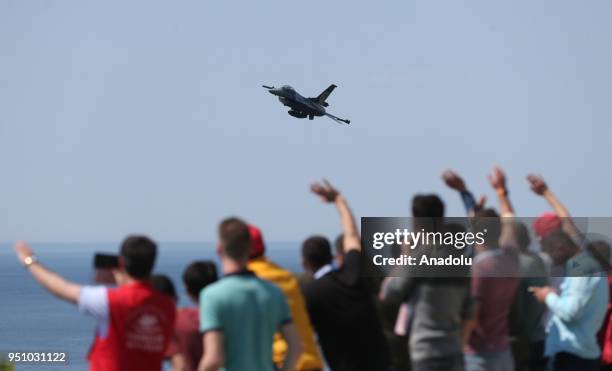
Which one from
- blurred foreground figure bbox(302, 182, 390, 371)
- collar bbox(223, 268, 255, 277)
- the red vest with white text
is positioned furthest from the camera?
blurred foreground figure bbox(302, 182, 390, 371)

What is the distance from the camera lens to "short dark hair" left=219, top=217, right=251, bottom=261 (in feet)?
25.1

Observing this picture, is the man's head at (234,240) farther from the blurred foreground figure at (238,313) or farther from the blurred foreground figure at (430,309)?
the blurred foreground figure at (430,309)

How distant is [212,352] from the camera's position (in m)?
7.62

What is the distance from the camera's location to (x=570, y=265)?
9641 mm

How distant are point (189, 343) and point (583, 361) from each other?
3.50 m

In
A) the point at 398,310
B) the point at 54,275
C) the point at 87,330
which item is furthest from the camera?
the point at 87,330

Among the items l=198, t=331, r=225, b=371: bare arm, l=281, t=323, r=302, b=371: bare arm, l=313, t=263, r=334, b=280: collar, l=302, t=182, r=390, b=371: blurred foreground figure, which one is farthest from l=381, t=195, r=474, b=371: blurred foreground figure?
l=198, t=331, r=225, b=371: bare arm

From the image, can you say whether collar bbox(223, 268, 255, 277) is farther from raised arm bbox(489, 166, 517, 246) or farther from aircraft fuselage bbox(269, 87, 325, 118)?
aircraft fuselage bbox(269, 87, 325, 118)

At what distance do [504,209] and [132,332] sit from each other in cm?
319

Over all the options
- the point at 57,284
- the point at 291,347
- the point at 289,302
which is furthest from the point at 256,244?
the point at 57,284

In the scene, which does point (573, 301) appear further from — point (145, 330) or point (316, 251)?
point (145, 330)

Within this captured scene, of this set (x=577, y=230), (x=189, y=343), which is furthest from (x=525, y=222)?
(x=189, y=343)

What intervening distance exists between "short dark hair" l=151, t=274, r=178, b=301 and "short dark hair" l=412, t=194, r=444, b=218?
1922mm

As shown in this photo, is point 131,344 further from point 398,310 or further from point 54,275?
point 398,310
